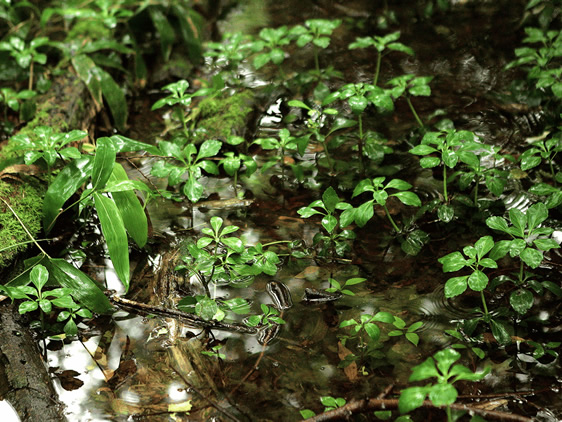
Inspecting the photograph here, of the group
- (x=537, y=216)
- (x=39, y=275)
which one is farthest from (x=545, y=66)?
(x=39, y=275)

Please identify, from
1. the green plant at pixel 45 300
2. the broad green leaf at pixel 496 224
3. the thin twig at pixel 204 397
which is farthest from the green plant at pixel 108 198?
the broad green leaf at pixel 496 224

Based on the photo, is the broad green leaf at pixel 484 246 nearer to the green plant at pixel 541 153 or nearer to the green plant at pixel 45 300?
the green plant at pixel 541 153

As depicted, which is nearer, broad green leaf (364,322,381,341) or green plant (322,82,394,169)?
broad green leaf (364,322,381,341)

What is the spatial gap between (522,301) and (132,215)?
5.42 feet

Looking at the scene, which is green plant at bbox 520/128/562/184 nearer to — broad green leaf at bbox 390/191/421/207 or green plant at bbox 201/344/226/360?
broad green leaf at bbox 390/191/421/207

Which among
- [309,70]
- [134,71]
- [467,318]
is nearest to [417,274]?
[467,318]

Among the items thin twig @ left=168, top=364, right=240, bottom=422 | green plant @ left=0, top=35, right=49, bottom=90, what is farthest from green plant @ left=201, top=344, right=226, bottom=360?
green plant @ left=0, top=35, right=49, bottom=90

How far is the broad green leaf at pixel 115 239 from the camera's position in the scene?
92.4 inches

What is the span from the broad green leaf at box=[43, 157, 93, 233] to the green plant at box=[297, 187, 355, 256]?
0.97 m

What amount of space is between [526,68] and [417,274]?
1.80 m

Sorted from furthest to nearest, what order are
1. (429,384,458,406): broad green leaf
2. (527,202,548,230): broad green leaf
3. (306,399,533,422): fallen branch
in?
1. (527,202,548,230): broad green leaf
2. (306,399,533,422): fallen branch
3. (429,384,458,406): broad green leaf

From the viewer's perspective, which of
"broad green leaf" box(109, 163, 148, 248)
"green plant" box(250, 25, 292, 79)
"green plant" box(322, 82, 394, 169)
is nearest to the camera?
"broad green leaf" box(109, 163, 148, 248)

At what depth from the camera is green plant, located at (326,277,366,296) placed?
96.8 inches

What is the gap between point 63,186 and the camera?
248 cm
